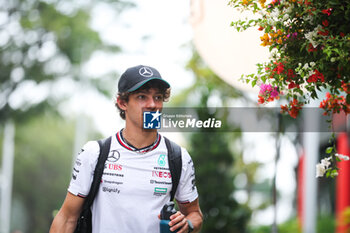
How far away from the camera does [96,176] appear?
232 cm

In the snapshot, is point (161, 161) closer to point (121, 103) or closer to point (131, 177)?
point (131, 177)

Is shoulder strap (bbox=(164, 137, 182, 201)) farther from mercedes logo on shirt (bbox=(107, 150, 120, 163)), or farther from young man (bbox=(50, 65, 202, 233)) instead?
mercedes logo on shirt (bbox=(107, 150, 120, 163))

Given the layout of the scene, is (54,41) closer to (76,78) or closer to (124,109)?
(76,78)

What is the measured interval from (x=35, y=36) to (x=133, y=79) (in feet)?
34.9

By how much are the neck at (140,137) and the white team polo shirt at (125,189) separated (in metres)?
0.07

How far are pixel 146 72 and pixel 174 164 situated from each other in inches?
18.5

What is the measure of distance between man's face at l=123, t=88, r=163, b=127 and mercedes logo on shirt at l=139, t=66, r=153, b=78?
0.07m

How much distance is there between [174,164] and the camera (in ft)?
7.88

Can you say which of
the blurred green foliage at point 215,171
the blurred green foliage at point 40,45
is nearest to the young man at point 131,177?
the blurred green foliage at point 215,171

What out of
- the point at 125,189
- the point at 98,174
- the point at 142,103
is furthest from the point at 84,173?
the point at 142,103

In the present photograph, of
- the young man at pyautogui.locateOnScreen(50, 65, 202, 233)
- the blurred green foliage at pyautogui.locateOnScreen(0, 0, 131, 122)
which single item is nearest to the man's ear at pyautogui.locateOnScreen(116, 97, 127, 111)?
the young man at pyautogui.locateOnScreen(50, 65, 202, 233)

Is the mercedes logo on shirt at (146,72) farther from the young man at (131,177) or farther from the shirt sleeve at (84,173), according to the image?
the shirt sleeve at (84,173)

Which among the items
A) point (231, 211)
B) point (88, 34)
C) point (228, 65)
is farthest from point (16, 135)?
point (228, 65)

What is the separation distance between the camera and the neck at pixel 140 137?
94.9 inches
